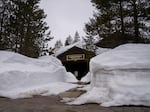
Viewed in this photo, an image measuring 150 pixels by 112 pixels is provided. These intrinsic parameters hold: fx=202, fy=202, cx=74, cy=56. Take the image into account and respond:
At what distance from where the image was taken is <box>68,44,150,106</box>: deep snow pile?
Answer: 5.61 m

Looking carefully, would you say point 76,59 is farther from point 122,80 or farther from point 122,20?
point 122,80

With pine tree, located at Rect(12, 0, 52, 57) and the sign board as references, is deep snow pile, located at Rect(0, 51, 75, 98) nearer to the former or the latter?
pine tree, located at Rect(12, 0, 52, 57)

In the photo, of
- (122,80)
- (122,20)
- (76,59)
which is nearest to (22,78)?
(122,80)

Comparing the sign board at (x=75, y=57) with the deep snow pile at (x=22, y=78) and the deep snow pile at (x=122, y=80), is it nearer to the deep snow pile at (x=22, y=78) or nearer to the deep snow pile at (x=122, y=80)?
the deep snow pile at (x=22, y=78)

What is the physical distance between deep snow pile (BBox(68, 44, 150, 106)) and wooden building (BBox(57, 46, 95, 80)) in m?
16.3

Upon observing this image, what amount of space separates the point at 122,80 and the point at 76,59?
18124 mm

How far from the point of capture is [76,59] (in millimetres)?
24344

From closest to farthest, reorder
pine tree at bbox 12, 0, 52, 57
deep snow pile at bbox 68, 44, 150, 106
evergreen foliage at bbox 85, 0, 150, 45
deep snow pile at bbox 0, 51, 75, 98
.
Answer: deep snow pile at bbox 68, 44, 150, 106
deep snow pile at bbox 0, 51, 75, 98
evergreen foliage at bbox 85, 0, 150, 45
pine tree at bbox 12, 0, 52, 57

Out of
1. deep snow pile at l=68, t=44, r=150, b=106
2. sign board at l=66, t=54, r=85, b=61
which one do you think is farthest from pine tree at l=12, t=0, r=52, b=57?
deep snow pile at l=68, t=44, r=150, b=106

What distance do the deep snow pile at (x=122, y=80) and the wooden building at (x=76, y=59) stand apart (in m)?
16.3

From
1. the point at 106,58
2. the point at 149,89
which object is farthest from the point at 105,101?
the point at 106,58

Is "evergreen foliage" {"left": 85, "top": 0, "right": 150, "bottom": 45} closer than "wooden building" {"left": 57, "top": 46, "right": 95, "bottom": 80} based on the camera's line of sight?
Yes

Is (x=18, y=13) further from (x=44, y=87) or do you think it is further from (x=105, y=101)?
(x=105, y=101)

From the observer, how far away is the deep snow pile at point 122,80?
561 centimetres
